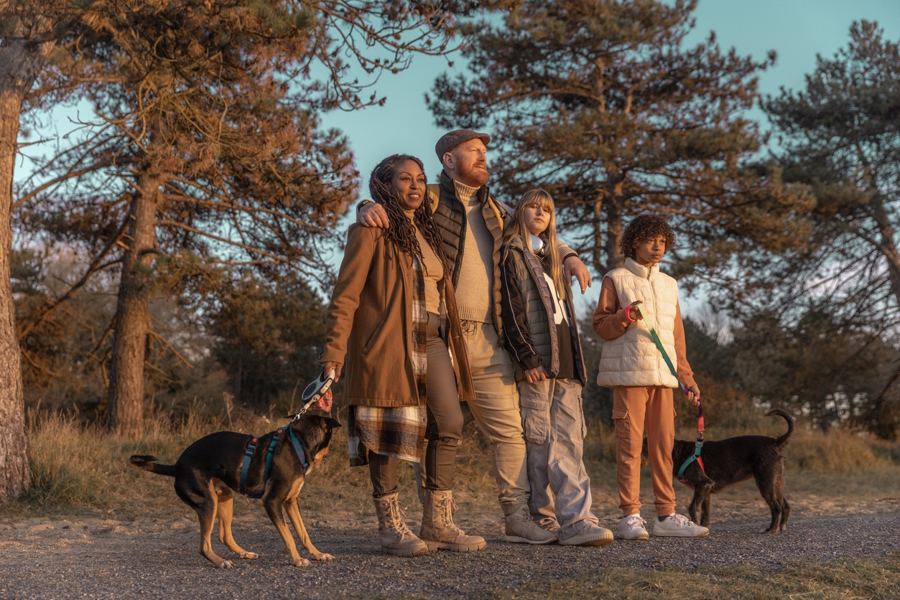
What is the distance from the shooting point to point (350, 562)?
145 inches

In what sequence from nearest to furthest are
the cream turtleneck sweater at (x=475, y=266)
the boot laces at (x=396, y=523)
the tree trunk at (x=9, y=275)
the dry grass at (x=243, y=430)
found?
the boot laces at (x=396, y=523) < the cream turtleneck sweater at (x=475, y=266) < the tree trunk at (x=9, y=275) < the dry grass at (x=243, y=430)

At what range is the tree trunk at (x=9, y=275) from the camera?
6355 mm

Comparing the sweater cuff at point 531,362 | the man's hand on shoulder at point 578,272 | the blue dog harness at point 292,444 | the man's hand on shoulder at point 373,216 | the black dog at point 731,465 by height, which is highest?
the man's hand on shoulder at point 373,216

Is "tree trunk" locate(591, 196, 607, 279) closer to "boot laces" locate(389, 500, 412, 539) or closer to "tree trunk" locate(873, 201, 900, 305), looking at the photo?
"tree trunk" locate(873, 201, 900, 305)

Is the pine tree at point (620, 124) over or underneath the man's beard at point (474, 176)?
over

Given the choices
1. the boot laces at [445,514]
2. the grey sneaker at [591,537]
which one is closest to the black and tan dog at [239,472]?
the boot laces at [445,514]

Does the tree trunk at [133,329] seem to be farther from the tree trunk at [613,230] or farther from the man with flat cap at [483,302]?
the man with flat cap at [483,302]

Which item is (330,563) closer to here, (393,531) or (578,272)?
(393,531)

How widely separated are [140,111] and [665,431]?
587cm

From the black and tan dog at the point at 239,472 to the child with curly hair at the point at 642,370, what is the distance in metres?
2.01

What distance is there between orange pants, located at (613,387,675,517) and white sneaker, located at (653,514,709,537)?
2.1 inches

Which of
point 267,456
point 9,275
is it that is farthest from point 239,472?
point 9,275

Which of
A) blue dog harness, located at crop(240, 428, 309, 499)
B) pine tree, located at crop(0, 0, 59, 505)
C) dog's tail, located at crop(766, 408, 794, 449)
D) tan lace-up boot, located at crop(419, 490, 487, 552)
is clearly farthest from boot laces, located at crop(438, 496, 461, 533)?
pine tree, located at crop(0, 0, 59, 505)

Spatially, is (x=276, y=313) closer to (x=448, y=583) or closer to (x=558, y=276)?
(x=558, y=276)
